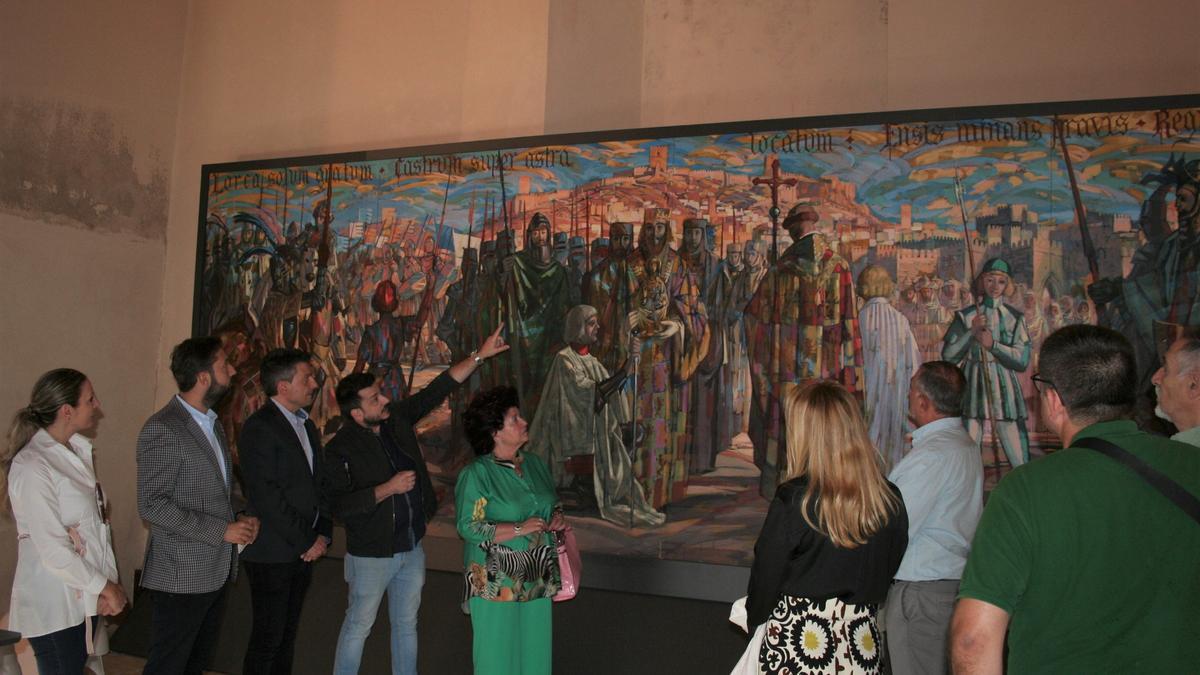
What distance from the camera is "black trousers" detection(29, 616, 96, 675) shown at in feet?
13.9

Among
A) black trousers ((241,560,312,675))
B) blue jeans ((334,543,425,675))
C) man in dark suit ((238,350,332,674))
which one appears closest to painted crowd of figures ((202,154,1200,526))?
blue jeans ((334,543,425,675))

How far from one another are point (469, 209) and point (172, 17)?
12.3 ft

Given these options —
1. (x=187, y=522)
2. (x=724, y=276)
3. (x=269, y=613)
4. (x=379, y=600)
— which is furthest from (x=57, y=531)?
(x=724, y=276)

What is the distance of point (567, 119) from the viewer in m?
7.15

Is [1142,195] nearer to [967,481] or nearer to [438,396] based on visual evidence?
[967,481]

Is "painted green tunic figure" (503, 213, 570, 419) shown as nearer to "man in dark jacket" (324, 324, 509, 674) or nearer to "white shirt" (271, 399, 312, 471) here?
"man in dark jacket" (324, 324, 509, 674)

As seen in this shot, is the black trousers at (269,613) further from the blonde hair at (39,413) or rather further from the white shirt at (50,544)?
the blonde hair at (39,413)

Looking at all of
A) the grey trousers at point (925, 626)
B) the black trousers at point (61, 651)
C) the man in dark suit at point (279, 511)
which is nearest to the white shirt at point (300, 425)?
the man in dark suit at point (279, 511)

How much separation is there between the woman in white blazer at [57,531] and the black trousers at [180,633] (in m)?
0.20

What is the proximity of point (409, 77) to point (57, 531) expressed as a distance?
182 inches

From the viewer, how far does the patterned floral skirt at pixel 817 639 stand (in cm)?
337

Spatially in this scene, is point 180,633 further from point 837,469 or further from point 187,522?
point 837,469

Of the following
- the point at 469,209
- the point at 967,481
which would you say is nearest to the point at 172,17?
the point at 469,209

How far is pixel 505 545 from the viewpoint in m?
4.70
